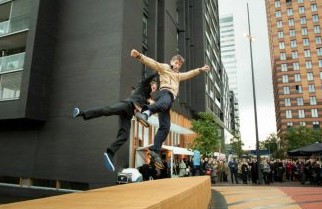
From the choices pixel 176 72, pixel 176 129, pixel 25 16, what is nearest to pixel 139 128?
pixel 176 129

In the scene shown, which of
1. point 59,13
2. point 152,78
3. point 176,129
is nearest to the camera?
point 152,78

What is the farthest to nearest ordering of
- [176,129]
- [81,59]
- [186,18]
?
[186,18] → [176,129] → [81,59]

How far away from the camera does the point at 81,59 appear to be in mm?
19953

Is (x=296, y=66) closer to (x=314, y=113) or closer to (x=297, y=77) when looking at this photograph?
(x=297, y=77)

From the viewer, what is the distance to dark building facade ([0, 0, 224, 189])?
18141mm

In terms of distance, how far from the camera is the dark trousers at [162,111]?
5098 mm

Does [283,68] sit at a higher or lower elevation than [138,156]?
higher

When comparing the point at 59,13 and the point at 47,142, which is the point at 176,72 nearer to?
the point at 47,142

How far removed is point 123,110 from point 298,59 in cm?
9681

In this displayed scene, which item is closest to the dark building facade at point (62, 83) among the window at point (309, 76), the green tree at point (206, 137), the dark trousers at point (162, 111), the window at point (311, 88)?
the green tree at point (206, 137)

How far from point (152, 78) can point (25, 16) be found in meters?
17.8

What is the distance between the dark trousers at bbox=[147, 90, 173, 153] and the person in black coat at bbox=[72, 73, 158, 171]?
0.31m

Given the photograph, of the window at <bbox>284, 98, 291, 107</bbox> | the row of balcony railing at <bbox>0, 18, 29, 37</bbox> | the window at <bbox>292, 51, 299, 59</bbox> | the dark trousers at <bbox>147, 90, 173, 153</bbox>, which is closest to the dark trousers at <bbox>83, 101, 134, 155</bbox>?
the dark trousers at <bbox>147, 90, 173, 153</bbox>

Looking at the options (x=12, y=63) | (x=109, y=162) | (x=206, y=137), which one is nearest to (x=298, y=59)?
(x=206, y=137)
